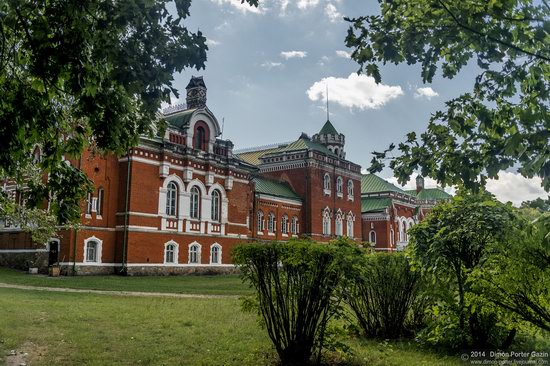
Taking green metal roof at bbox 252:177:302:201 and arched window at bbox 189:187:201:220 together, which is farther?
green metal roof at bbox 252:177:302:201

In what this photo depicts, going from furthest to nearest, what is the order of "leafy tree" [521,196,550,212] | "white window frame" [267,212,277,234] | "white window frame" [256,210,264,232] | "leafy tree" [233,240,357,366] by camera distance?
1. "white window frame" [267,212,277,234]
2. "white window frame" [256,210,264,232]
3. "leafy tree" [233,240,357,366]
4. "leafy tree" [521,196,550,212]

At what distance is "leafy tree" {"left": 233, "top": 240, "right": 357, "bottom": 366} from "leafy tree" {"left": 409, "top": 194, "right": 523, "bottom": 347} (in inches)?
68.5

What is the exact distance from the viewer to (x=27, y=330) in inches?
364

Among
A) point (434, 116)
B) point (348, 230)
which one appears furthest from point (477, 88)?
point (348, 230)

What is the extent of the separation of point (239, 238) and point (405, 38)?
32.7 m

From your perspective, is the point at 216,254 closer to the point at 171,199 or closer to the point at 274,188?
the point at 171,199

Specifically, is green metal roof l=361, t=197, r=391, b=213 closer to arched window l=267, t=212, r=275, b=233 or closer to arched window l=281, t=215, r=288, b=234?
arched window l=281, t=215, r=288, b=234

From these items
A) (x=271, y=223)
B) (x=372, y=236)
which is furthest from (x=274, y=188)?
(x=372, y=236)

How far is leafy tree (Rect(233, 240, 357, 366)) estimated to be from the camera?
6.75 metres

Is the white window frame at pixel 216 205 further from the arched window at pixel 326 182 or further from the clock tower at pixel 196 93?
the arched window at pixel 326 182

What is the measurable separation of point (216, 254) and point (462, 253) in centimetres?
2849

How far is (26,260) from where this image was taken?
1123 inches

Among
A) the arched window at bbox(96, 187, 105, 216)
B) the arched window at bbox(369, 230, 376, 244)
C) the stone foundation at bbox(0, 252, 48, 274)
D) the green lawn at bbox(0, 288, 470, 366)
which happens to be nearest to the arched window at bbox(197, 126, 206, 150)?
the arched window at bbox(96, 187, 105, 216)

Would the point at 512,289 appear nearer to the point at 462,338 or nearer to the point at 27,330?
the point at 462,338
